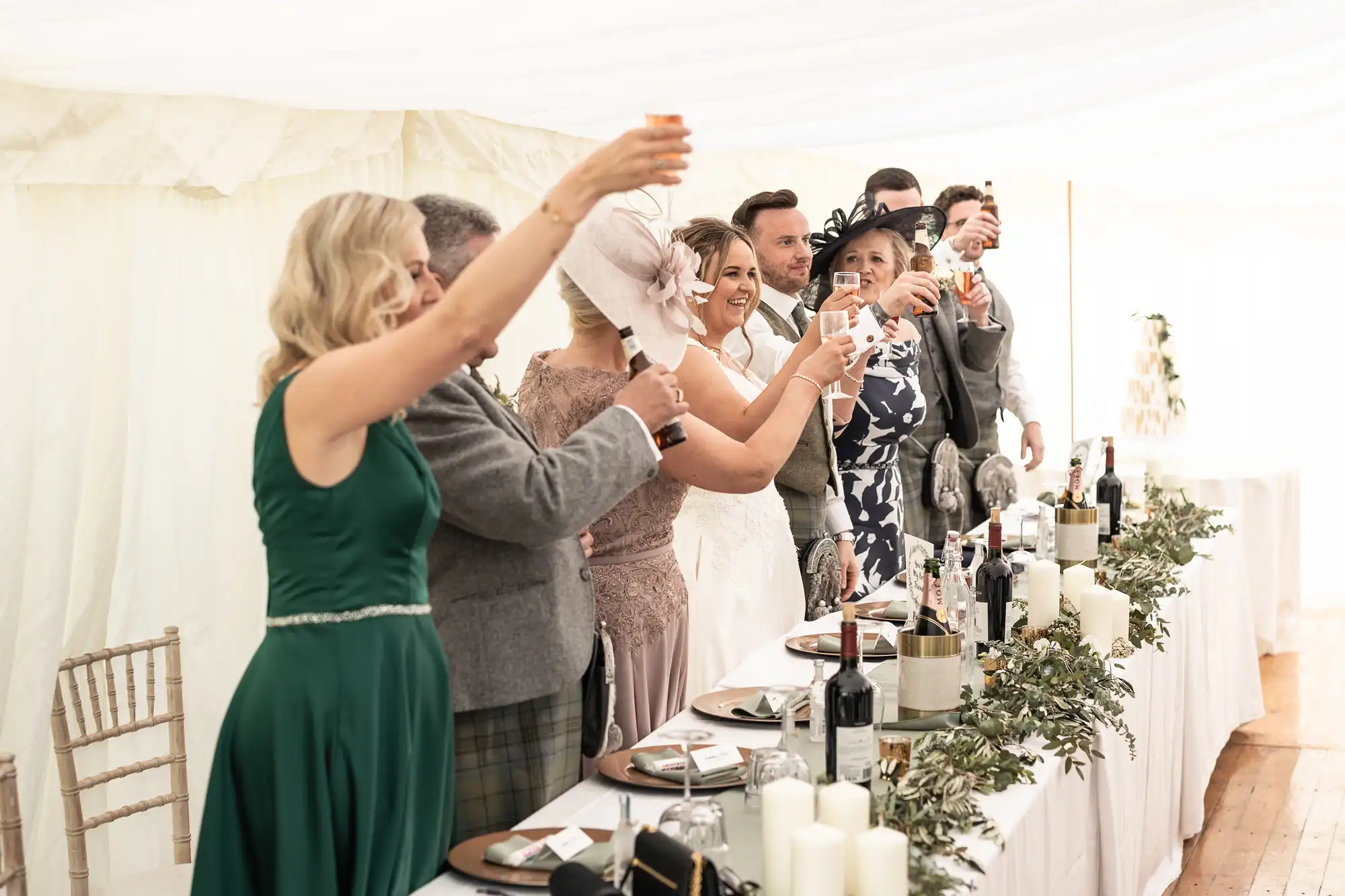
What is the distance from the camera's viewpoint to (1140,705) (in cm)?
252

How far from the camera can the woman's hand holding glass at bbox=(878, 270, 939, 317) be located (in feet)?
10.3

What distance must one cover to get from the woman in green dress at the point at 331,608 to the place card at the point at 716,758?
14.4 inches

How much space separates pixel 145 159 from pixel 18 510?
0.78 m

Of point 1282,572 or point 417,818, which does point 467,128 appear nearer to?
point 417,818

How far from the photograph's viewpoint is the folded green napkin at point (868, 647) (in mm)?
2377

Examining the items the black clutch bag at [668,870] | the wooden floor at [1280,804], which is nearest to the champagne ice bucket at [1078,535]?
the wooden floor at [1280,804]

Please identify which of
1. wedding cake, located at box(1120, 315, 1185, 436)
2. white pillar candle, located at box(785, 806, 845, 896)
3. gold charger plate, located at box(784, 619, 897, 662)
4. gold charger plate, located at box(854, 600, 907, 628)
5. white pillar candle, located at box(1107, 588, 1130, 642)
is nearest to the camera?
white pillar candle, located at box(785, 806, 845, 896)

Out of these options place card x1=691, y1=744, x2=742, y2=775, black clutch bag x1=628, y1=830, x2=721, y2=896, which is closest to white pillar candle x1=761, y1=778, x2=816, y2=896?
black clutch bag x1=628, y1=830, x2=721, y2=896

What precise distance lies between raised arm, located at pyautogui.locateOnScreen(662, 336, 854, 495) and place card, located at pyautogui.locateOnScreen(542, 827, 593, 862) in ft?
2.79

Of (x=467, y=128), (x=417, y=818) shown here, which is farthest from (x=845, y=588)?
(x=417, y=818)

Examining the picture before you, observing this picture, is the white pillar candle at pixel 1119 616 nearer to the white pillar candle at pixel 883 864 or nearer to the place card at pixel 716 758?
the place card at pixel 716 758

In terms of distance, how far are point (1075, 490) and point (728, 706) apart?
1190 mm

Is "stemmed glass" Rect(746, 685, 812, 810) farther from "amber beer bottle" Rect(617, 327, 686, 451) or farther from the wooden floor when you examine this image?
the wooden floor

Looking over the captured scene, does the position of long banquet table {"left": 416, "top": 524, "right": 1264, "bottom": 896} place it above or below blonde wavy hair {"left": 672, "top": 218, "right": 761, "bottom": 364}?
below
